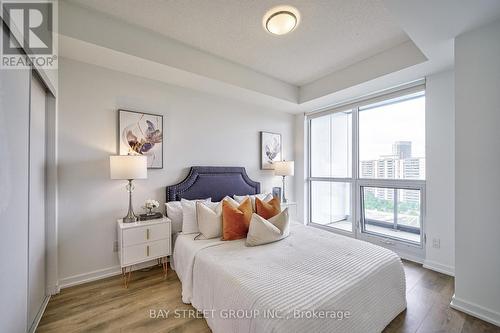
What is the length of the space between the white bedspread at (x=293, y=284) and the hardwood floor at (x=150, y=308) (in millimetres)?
153

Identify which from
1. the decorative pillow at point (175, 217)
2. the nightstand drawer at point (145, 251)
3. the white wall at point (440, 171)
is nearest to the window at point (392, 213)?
the white wall at point (440, 171)

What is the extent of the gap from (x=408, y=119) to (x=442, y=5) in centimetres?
173

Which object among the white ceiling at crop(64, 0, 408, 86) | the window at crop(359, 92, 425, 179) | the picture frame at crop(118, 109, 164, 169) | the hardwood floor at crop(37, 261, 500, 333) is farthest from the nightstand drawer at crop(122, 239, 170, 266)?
the window at crop(359, 92, 425, 179)

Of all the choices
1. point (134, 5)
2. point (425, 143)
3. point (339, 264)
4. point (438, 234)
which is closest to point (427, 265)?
point (438, 234)

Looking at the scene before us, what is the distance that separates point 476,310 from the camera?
1839 millimetres

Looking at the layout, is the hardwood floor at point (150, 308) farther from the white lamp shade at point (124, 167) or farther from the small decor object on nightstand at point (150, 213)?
the white lamp shade at point (124, 167)

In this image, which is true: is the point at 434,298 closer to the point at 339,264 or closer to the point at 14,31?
the point at 339,264

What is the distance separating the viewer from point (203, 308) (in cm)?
175

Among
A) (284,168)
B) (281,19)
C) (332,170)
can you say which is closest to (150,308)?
(284,168)

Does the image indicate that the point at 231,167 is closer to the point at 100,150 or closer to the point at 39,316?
the point at 100,150

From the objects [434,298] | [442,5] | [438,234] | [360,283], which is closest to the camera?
[360,283]

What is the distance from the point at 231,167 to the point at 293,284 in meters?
2.24

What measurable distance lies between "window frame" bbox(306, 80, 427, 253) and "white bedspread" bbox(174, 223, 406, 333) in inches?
57.7

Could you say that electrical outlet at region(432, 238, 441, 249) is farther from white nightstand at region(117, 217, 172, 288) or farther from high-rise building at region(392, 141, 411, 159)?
white nightstand at region(117, 217, 172, 288)
